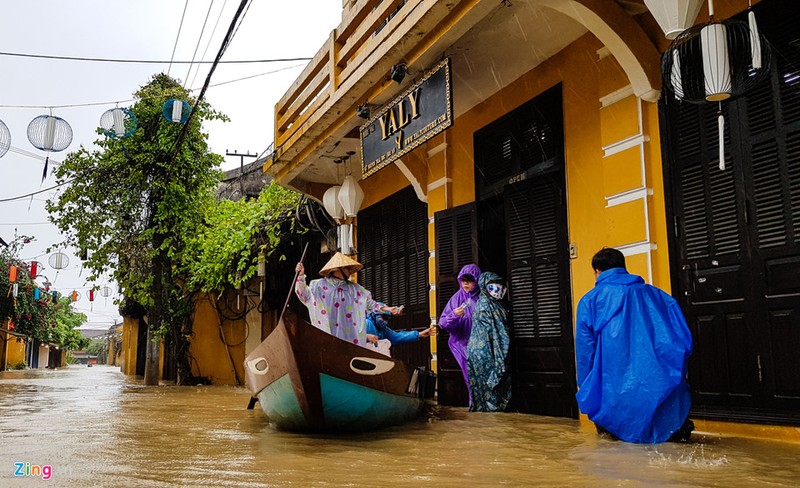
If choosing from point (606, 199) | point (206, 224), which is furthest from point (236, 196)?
point (606, 199)

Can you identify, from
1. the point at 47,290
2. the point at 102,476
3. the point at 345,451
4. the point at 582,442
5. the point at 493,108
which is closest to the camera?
the point at 102,476

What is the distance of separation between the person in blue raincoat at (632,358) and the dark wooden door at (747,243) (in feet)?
1.48

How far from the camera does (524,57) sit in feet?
21.9

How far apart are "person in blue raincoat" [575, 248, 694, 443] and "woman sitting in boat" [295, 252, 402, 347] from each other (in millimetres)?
1964

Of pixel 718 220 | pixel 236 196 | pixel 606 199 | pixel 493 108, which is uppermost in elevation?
pixel 236 196

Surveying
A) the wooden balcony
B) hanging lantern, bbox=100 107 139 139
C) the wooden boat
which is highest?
hanging lantern, bbox=100 107 139 139

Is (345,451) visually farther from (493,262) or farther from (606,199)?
(493,262)

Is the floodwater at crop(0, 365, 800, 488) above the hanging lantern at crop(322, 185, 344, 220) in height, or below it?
below

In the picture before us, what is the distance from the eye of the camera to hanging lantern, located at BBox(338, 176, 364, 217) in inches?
370

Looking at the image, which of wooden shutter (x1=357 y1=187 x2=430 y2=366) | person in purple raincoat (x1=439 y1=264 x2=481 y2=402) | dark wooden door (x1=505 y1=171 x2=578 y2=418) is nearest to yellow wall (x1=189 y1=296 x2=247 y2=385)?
wooden shutter (x1=357 y1=187 x2=430 y2=366)

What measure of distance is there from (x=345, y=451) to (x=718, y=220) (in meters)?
3.01

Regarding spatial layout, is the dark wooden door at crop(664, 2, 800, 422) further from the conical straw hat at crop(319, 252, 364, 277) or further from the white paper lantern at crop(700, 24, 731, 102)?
the conical straw hat at crop(319, 252, 364, 277)

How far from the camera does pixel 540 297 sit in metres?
6.67

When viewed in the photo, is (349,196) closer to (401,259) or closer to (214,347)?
(401,259)
